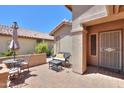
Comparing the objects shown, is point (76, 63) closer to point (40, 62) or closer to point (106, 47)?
point (106, 47)

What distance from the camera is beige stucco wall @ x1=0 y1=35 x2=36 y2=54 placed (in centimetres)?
1203

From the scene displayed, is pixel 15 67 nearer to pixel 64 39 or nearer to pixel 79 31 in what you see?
pixel 79 31

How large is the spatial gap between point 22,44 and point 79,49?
33.3ft

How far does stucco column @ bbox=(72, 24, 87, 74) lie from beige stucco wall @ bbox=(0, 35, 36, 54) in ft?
30.7

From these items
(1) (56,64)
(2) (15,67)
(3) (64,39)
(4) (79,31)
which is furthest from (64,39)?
(2) (15,67)

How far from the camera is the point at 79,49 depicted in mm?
6270

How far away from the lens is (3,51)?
39.9ft

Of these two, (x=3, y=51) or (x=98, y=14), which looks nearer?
(x=98, y=14)

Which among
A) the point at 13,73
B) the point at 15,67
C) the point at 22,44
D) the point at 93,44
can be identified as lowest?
the point at 13,73

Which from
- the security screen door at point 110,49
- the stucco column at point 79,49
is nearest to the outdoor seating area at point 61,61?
the stucco column at point 79,49

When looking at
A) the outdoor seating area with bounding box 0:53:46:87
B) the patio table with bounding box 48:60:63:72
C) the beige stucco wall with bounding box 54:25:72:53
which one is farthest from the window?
the outdoor seating area with bounding box 0:53:46:87
